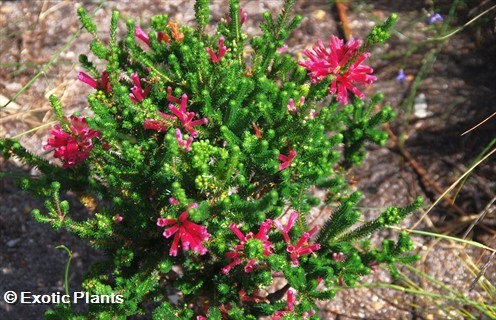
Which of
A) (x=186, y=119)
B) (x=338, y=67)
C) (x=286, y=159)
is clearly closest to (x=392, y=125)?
Result: (x=338, y=67)

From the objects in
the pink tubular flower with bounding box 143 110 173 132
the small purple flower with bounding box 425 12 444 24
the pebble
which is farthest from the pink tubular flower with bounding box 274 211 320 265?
the small purple flower with bounding box 425 12 444 24

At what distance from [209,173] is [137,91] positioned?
476 millimetres

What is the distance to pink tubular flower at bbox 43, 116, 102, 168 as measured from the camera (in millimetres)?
2229

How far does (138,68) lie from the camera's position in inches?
91.7

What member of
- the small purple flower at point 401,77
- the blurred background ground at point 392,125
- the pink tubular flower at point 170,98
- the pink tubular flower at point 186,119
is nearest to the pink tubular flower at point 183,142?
the pink tubular flower at point 186,119

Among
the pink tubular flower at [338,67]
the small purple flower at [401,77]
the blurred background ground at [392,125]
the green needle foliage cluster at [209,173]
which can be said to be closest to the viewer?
the green needle foliage cluster at [209,173]

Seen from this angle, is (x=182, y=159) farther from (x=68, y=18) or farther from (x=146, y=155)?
(x=68, y=18)

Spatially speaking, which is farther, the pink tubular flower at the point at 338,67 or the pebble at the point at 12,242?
the pebble at the point at 12,242

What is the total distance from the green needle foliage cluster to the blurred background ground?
957mm

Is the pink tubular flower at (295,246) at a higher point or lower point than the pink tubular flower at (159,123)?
lower

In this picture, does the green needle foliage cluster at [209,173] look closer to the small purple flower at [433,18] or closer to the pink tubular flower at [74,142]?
the pink tubular flower at [74,142]

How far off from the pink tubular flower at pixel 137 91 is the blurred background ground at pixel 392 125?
3.77ft

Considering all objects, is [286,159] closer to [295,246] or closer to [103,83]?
[295,246]

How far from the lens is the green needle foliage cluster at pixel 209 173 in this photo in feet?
6.48
